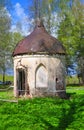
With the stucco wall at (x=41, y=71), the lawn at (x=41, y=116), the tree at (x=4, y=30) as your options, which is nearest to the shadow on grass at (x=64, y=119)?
the lawn at (x=41, y=116)

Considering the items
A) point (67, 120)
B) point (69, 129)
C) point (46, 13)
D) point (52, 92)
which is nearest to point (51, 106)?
point (67, 120)

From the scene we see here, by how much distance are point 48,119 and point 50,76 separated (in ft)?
47.9

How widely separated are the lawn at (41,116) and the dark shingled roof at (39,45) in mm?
9423

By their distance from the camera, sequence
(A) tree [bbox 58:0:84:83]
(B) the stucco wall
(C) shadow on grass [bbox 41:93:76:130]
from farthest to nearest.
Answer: (A) tree [bbox 58:0:84:83] < (B) the stucco wall < (C) shadow on grass [bbox 41:93:76:130]

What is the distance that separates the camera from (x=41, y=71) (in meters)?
29.6

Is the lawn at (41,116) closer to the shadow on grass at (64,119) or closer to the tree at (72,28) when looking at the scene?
the shadow on grass at (64,119)

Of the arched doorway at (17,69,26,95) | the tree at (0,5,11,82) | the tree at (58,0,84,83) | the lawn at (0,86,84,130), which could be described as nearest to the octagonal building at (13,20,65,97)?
the arched doorway at (17,69,26,95)

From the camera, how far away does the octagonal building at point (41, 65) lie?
29188 mm

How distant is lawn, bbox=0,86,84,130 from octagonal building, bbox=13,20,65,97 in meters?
9.08

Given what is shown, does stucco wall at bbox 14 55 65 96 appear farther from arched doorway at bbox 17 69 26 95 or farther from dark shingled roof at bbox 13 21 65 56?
arched doorway at bbox 17 69 26 95

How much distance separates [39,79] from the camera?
29359 mm

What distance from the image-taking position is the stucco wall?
96.0 ft

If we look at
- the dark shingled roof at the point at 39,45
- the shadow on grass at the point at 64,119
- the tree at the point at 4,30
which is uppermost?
the tree at the point at 4,30

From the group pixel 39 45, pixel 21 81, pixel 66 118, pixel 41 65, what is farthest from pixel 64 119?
pixel 21 81
